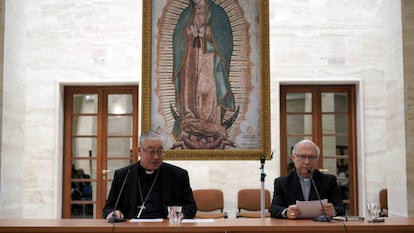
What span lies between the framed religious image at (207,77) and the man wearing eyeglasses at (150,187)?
1.17 meters

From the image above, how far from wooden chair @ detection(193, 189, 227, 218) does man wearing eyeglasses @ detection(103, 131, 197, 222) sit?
295cm

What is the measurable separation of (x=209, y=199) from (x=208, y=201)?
3cm

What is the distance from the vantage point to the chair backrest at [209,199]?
803 cm

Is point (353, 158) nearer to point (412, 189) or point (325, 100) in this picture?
point (325, 100)

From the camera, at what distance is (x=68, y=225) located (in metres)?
3.92

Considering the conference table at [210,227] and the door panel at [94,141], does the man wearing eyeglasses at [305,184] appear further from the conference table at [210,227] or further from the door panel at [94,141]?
the door panel at [94,141]

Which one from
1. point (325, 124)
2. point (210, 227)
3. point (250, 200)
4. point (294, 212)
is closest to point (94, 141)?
point (250, 200)

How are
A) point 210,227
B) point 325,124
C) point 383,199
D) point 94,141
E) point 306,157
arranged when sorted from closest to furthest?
point 210,227 < point 306,157 < point 383,199 < point 325,124 < point 94,141

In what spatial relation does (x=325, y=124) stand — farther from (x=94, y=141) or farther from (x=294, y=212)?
(x=294, y=212)

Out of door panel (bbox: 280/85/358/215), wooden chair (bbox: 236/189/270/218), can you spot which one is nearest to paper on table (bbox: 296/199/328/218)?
wooden chair (bbox: 236/189/270/218)

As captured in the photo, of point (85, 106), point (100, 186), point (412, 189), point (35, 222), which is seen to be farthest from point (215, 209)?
point (35, 222)

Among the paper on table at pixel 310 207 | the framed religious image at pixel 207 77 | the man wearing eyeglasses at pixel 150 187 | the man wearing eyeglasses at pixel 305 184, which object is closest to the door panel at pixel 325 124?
the framed religious image at pixel 207 77

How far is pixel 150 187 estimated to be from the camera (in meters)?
5.07

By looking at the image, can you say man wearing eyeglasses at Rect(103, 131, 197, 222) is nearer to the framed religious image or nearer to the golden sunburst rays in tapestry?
the framed religious image
